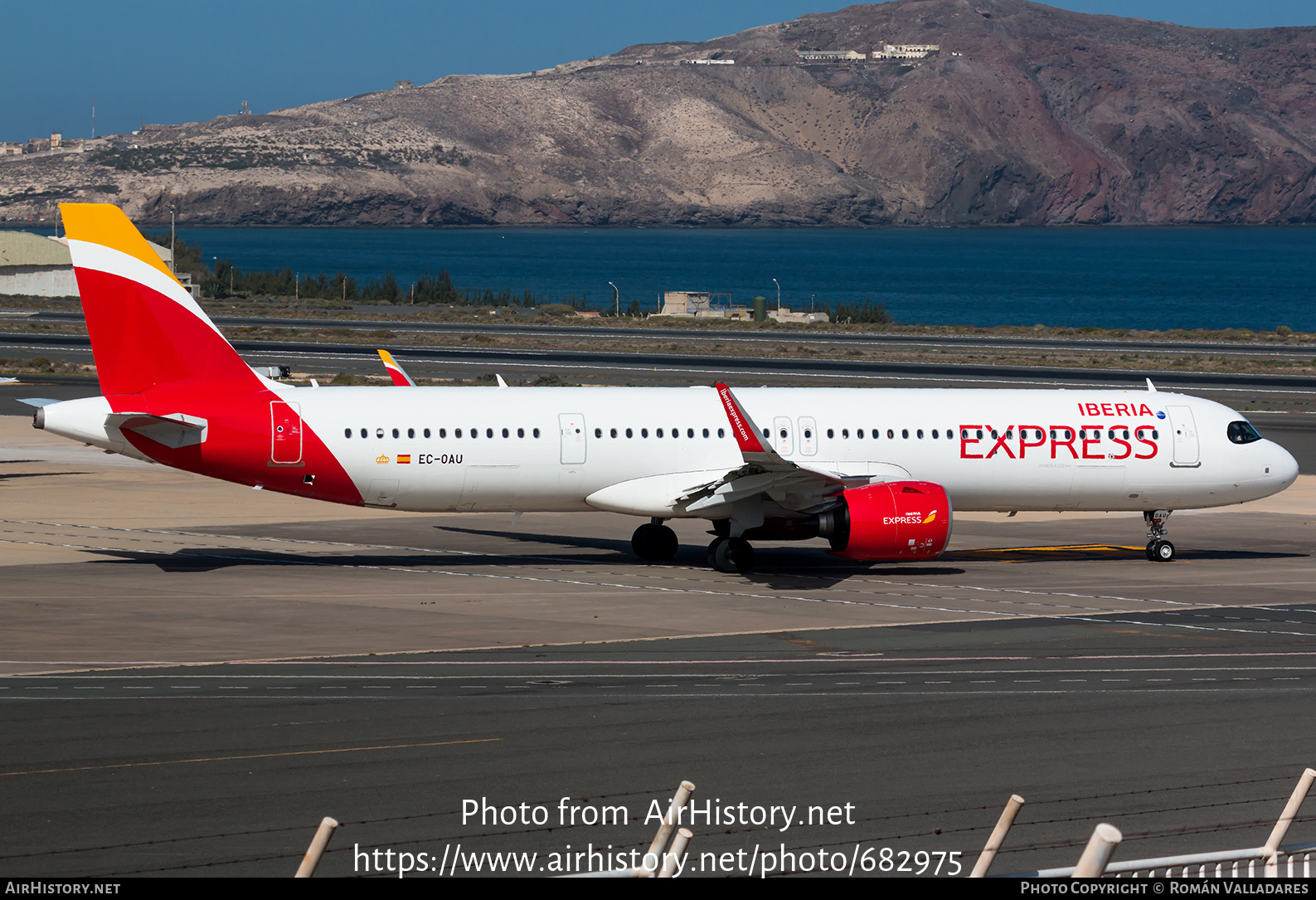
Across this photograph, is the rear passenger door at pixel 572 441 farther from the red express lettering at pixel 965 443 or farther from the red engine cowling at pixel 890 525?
the red express lettering at pixel 965 443

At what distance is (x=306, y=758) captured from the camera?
17.7 metres

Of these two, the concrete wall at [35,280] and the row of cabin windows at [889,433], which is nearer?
the row of cabin windows at [889,433]

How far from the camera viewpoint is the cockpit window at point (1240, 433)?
36594mm

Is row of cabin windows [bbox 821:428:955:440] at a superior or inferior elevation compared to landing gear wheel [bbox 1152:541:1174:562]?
superior

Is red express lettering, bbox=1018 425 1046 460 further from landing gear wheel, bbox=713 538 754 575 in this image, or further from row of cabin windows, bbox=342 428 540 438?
row of cabin windows, bbox=342 428 540 438

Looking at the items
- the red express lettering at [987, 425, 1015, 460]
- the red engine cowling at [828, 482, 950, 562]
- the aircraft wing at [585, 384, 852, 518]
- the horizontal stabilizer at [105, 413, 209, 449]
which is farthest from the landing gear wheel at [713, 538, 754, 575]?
the horizontal stabilizer at [105, 413, 209, 449]

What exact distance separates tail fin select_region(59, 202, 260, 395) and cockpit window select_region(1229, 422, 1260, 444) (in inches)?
938

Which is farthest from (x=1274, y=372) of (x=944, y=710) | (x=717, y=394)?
(x=944, y=710)

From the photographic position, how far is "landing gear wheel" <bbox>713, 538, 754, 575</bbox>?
109 feet

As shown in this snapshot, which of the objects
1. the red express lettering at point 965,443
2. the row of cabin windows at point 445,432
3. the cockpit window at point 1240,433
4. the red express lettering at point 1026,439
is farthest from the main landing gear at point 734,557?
the cockpit window at point 1240,433

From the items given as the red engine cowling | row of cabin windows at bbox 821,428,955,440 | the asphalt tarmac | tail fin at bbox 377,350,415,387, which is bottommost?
the asphalt tarmac

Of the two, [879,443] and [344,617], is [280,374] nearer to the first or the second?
[344,617]

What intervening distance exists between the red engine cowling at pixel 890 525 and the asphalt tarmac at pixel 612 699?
1033 millimetres

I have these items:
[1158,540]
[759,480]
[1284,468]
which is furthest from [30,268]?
[1284,468]
